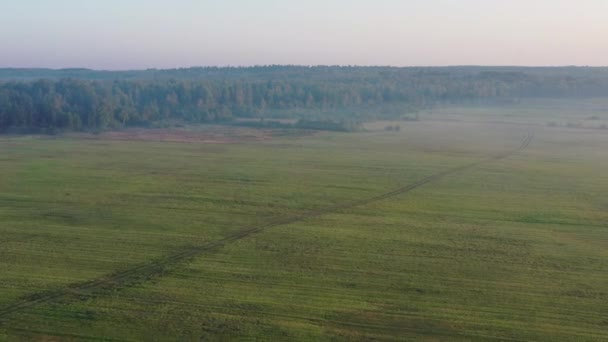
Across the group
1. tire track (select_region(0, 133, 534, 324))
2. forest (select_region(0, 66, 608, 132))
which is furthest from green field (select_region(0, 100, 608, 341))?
forest (select_region(0, 66, 608, 132))

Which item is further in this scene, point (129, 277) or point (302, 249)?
point (302, 249)

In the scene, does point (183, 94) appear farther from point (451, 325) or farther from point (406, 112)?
point (451, 325)

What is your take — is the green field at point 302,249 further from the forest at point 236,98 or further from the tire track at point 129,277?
the forest at point 236,98

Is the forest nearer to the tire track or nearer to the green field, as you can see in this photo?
the green field

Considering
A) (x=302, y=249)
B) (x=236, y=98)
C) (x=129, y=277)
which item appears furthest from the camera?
(x=236, y=98)

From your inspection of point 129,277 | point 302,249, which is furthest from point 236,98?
→ point 129,277

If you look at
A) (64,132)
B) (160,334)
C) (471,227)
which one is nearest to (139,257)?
(160,334)

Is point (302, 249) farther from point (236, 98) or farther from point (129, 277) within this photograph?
point (236, 98)
